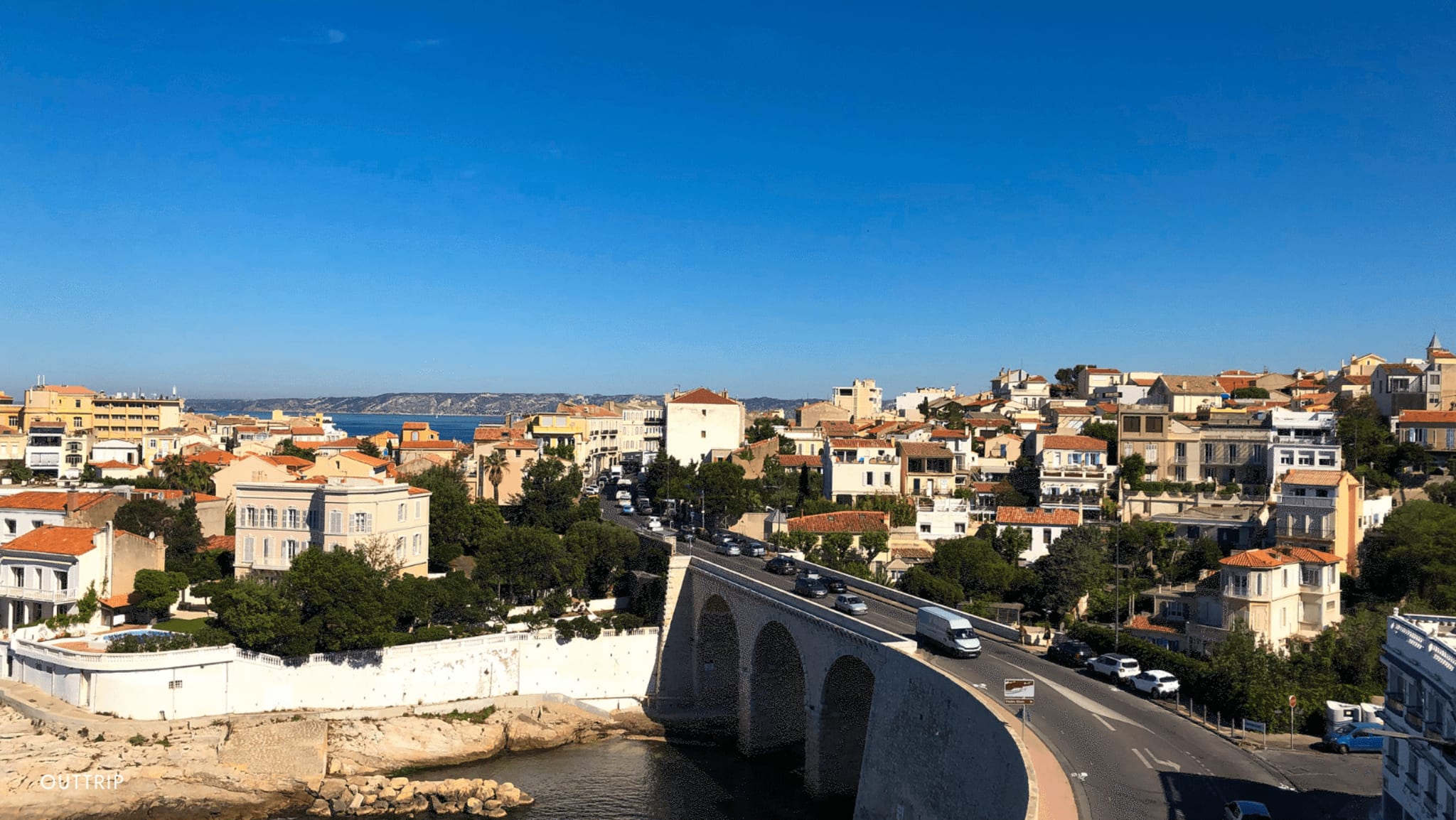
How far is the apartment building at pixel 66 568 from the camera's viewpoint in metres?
45.4

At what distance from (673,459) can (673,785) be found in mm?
42791

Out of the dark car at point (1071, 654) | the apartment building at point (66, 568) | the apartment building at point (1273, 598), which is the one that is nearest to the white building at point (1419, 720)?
the dark car at point (1071, 654)

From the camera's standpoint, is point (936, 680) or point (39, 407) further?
point (39, 407)

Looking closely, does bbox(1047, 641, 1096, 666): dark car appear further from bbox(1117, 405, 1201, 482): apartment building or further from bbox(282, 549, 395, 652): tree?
bbox(1117, 405, 1201, 482): apartment building

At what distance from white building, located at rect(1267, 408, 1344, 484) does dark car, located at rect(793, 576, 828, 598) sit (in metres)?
27.3

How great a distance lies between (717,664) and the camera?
4938cm

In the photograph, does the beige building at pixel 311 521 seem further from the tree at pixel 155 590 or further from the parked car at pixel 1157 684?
the parked car at pixel 1157 684

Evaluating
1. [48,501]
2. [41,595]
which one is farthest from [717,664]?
[48,501]

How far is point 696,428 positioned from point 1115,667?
5635 cm

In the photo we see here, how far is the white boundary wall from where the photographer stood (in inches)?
1559

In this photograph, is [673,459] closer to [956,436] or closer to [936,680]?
[956,436]

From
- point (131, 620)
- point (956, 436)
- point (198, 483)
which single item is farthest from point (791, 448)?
point (131, 620)

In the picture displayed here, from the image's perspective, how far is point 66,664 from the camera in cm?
3988

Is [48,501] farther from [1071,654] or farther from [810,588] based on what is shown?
A: [1071,654]
